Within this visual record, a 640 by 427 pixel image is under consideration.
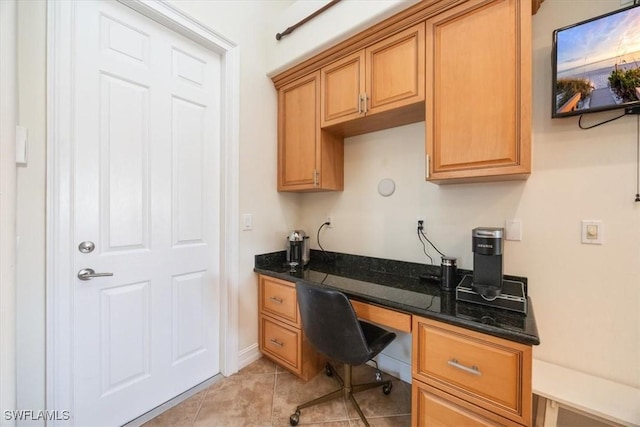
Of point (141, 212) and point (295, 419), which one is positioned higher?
point (141, 212)

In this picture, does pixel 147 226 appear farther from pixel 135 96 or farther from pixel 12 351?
pixel 12 351

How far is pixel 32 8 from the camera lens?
1143mm

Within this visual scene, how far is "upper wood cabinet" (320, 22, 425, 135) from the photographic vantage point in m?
1.44

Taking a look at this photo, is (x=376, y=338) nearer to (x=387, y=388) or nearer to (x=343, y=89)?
(x=387, y=388)

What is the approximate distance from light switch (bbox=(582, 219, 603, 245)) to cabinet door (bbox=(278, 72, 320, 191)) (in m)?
1.56

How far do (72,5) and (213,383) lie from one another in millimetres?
2352

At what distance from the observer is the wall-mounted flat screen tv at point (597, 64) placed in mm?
1089

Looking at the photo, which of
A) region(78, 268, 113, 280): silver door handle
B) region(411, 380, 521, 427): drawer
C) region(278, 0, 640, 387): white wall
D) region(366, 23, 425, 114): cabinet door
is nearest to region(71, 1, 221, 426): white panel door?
region(78, 268, 113, 280): silver door handle

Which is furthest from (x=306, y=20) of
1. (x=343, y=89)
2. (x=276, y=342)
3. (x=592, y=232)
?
(x=276, y=342)

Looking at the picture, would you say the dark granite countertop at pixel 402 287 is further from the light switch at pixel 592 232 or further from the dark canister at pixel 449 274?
the light switch at pixel 592 232

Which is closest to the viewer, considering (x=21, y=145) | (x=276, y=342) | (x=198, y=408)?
(x=21, y=145)

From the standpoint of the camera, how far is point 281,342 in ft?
6.07

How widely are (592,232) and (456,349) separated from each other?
0.90 metres

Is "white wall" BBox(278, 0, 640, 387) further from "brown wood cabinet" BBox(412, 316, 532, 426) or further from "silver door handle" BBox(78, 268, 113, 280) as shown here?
"silver door handle" BBox(78, 268, 113, 280)
